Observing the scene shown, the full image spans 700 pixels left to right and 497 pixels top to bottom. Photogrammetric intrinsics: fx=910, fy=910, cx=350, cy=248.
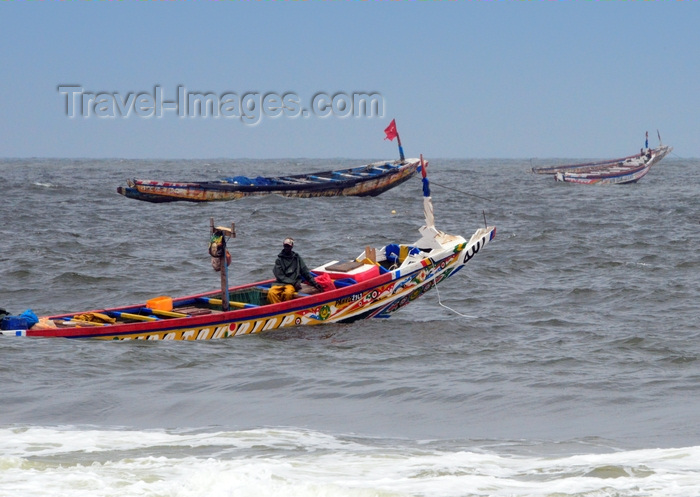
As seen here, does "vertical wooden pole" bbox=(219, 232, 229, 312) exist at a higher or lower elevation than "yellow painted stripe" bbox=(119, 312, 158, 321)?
higher

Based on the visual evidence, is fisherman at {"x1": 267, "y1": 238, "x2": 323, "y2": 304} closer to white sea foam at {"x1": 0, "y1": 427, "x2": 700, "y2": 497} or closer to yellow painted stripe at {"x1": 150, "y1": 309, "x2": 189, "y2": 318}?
yellow painted stripe at {"x1": 150, "y1": 309, "x2": 189, "y2": 318}

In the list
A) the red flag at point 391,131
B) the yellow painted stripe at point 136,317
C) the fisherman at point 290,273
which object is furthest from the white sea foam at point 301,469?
the red flag at point 391,131

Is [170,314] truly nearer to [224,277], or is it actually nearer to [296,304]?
[224,277]

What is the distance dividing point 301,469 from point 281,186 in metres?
34.7

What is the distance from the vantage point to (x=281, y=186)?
139 ft

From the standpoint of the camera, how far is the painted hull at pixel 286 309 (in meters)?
13.3

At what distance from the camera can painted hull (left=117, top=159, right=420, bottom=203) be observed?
135 ft

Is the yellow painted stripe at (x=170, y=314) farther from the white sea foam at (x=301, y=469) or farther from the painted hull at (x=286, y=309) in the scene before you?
the white sea foam at (x=301, y=469)

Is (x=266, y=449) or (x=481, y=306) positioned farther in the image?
(x=481, y=306)

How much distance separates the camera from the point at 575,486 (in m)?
7.57

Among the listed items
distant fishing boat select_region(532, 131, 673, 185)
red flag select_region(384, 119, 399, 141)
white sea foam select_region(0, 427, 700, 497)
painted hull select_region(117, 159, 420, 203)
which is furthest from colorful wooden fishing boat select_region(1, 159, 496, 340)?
distant fishing boat select_region(532, 131, 673, 185)

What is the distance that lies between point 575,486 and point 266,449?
9.73 feet

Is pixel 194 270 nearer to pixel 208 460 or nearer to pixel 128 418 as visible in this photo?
pixel 128 418

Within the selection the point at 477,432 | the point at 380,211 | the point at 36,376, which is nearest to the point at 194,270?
the point at 36,376
